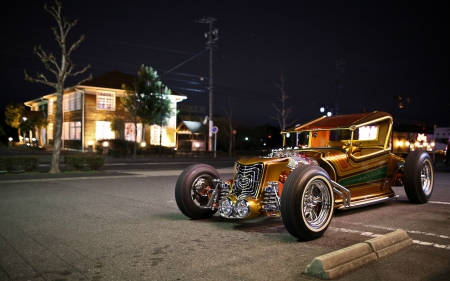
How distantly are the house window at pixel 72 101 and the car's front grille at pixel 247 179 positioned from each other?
1410 inches

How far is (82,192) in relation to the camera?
456 inches

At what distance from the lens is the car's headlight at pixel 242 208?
632 cm

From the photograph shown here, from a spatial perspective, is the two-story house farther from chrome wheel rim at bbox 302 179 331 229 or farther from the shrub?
chrome wheel rim at bbox 302 179 331 229

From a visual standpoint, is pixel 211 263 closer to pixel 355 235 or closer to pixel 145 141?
pixel 355 235

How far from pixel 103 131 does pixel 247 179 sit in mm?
35213

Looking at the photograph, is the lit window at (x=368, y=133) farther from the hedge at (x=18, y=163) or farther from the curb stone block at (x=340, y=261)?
the hedge at (x=18, y=163)

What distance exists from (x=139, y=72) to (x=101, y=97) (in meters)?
4.92

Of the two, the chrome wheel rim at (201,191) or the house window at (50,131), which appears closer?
the chrome wheel rim at (201,191)

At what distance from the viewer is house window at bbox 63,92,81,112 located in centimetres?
3978

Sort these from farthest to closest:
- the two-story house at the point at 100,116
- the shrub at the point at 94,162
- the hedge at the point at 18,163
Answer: the two-story house at the point at 100,116 → the shrub at the point at 94,162 → the hedge at the point at 18,163

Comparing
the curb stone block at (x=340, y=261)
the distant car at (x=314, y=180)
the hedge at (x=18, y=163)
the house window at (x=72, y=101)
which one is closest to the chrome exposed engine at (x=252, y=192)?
the distant car at (x=314, y=180)

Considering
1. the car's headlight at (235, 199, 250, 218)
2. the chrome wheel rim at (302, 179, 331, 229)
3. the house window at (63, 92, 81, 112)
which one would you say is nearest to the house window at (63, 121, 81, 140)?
the house window at (63, 92, 81, 112)

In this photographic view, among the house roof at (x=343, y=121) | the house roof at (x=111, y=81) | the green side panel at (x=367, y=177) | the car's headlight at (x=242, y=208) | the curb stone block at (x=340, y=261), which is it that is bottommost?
the curb stone block at (x=340, y=261)

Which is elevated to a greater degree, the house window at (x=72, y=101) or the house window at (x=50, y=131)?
the house window at (x=72, y=101)
